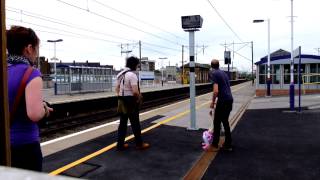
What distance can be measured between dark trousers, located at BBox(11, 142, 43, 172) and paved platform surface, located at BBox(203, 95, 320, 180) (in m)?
2.77

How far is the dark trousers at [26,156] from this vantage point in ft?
8.55

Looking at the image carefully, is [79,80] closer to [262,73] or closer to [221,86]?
[262,73]

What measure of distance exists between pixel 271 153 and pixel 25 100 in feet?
16.2

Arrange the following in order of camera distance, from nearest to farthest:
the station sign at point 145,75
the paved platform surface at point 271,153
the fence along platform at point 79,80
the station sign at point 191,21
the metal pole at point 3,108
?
1. the metal pole at point 3,108
2. the paved platform surface at point 271,153
3. the station sign at point 191,21
4. the fence along platform at point 79,80
5. the station sign at point 145,75

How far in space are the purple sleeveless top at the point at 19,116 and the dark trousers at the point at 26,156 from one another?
0.04m

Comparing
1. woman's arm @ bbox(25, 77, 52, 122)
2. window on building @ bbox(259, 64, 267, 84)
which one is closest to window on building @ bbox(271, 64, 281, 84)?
window on building @ bbox(259, 64, 267, 84)

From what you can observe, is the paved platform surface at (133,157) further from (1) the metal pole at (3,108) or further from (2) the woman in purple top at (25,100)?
(1) the metal pole at (3,108)

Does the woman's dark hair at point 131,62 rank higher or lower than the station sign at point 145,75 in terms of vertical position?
lower

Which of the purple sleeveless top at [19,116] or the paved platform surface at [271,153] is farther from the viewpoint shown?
the paved platform surface at [271,153]

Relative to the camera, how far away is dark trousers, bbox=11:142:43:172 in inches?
103

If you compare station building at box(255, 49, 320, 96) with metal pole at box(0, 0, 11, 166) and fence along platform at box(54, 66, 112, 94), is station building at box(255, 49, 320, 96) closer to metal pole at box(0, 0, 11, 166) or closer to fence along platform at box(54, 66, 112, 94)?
fence along platform at box(54, 66, 112, 94)

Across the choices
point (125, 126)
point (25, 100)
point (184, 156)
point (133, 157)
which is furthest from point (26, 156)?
point (125, 126)

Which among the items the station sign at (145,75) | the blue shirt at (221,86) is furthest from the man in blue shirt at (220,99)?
the station sign at (145,75)

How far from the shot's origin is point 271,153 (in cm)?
640
